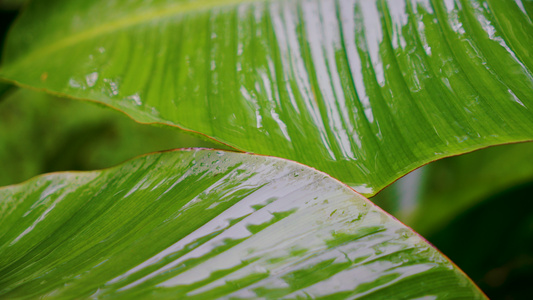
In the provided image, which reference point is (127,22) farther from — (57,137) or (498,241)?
(498,241)

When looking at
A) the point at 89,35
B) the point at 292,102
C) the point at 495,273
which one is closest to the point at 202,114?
the point at 292,102

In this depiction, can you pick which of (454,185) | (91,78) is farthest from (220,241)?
(454,185)

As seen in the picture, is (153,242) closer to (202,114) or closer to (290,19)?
(202,114)

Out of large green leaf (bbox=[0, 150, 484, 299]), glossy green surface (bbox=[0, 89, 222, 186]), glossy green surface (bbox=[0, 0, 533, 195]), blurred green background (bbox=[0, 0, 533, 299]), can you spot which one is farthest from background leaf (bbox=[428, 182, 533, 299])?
glossy green surface (bbox=[0, 89, 222, 186])

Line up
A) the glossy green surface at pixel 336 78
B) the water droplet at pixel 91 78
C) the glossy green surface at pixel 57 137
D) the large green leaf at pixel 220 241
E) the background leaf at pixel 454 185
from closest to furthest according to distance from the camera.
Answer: the large green leaf at pixel 220 241, the glossy green surface at pixel 336 78, the water droplet at pixel 91 78, the background leaf at pixel 454 185, the glossy green surface at pixel 57 137

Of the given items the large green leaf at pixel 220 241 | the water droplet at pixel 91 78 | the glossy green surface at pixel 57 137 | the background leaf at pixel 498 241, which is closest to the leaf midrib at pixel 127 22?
the water droplet at pixel 91 78

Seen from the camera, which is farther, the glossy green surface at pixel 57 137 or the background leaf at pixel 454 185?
the glossy green surface at pixel 57 137

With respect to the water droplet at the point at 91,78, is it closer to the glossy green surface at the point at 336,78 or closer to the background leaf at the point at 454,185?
the glossy green surface at the point at 336,78

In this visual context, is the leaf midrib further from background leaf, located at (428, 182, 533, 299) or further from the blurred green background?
background leaf, located at (428, 182, 533, 299)
